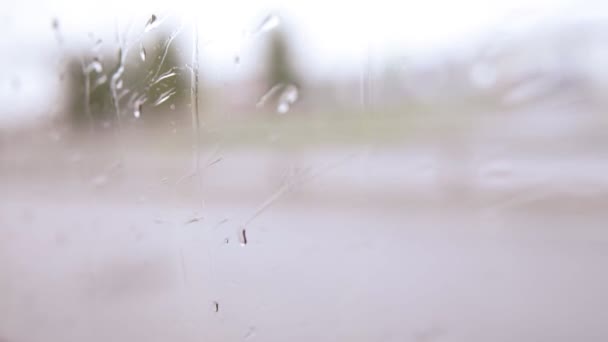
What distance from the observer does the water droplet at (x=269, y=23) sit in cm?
114

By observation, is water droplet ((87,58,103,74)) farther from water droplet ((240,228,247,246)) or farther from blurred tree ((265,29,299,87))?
water droplet ((240,228,247,246))

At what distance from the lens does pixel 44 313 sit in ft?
6.09

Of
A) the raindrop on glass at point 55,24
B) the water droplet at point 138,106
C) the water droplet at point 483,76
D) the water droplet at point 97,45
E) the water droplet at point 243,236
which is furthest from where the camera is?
the raindrop on glass at point 55,24

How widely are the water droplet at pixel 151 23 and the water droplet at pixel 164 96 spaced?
0.46 feet

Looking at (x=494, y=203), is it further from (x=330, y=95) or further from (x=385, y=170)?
(x=330, y=95)

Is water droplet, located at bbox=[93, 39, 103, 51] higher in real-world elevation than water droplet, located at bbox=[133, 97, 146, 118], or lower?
higher

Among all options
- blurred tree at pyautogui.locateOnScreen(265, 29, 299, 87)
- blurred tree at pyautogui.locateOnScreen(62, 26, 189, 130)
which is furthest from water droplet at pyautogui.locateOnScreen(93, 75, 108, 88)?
blurred tree at pyautogui.locateOnScreen(265, 29, 299, 87)

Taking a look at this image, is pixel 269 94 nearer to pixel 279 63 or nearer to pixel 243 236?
pixel 279 63

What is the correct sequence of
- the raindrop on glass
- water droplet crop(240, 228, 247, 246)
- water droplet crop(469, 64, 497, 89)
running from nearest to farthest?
water droplet crop(469, 64, 497, 89) → water droplet crop(240, 228, 247, 246) → the raindrop on glass

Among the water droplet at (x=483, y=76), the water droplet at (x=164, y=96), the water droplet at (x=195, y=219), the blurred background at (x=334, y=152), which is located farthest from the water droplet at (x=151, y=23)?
the water droplet at (x=483, y=76)

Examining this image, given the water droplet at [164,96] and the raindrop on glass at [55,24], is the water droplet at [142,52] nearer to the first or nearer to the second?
the water droplet at [164,96]

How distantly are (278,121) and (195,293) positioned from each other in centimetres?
37

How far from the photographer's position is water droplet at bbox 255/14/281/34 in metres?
1.14

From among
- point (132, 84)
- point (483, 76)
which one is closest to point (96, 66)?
point (132, 84)
